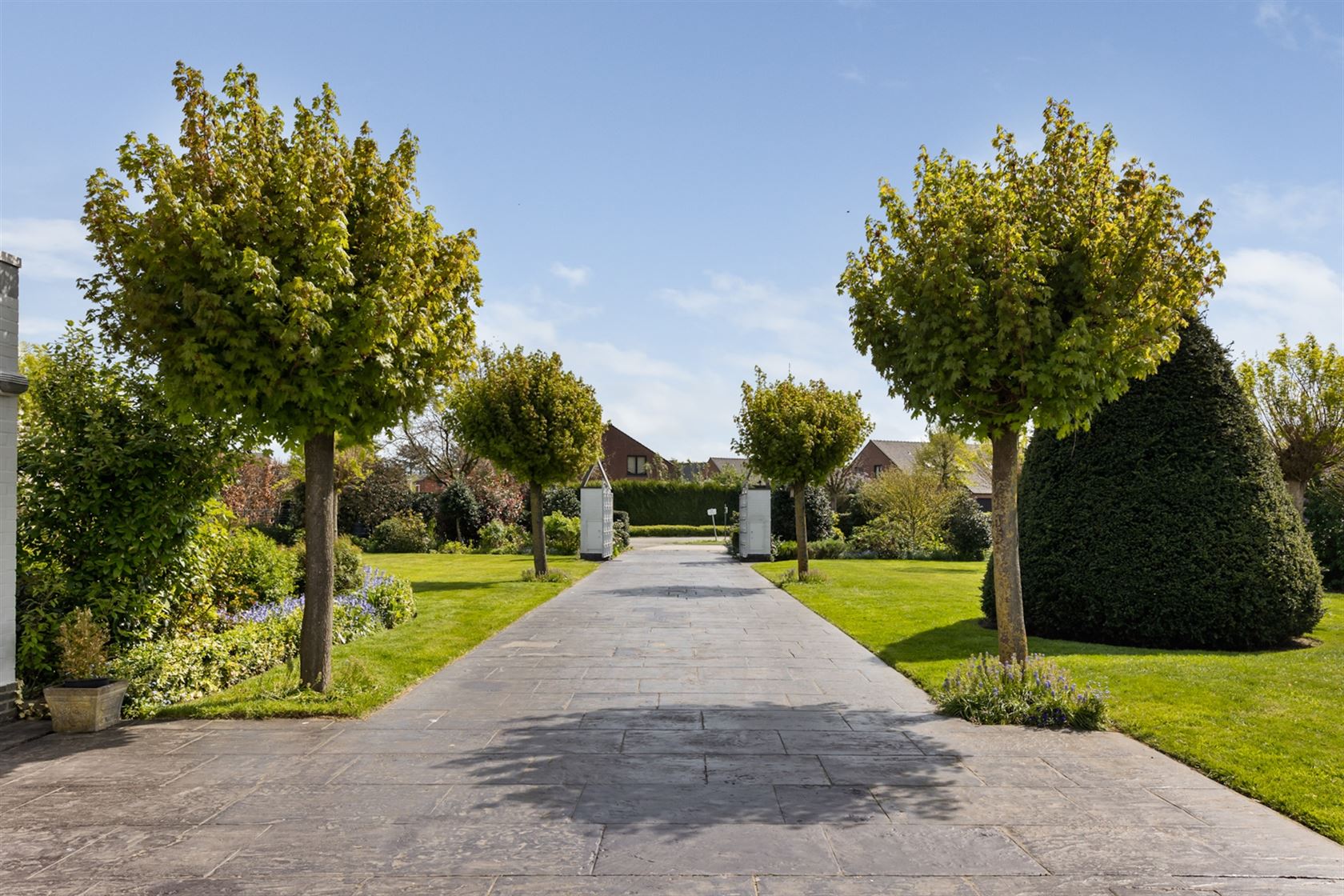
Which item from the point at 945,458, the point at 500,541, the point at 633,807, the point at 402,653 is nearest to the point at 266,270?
the point at 633,807

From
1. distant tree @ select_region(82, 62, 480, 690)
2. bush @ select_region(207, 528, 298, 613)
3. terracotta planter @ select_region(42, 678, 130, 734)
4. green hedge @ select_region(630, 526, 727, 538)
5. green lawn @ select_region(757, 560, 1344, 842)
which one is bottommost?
green lawn @ select_region(757, 560, 1344, 842)

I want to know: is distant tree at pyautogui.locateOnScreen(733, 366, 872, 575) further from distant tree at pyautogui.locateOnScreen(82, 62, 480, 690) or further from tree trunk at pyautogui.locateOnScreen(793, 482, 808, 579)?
distant tree at pyautogui.locateOnScreen(82, 62, 480, 690)

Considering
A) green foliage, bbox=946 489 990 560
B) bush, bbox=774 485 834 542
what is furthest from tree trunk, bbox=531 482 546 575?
green foliage, bbox=946 489 990 560

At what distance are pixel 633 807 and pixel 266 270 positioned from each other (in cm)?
478

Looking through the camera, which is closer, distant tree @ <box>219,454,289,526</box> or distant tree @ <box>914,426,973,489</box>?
distant tree @ <box>219,454,289,526</box>

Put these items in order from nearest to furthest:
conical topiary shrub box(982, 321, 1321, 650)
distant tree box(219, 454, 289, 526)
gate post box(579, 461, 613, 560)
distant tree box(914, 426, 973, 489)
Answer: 1. conical topiary shrub box(982, 321, 1321, 650)
2. gate post box(579, 461, 613, 560)
3. distant tree box(219, 454, 289, 526)
4. distant tree box(914, 426, 973, 489)

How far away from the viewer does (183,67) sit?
284 inches

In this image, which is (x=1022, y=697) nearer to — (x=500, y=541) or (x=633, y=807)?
(x=633, y=807)

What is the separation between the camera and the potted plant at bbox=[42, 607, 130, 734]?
6875mm

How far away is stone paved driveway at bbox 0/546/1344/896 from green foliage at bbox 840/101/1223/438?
9.29 feet

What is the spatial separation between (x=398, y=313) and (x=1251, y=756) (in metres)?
7.28

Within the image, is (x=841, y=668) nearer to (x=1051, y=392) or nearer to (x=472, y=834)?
(x=1051, y=392)

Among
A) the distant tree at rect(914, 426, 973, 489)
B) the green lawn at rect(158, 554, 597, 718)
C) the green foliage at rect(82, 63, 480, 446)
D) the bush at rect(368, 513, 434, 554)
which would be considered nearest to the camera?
the green foliage at rect(82, 63, 480, 446)

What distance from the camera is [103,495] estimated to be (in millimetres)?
7859
